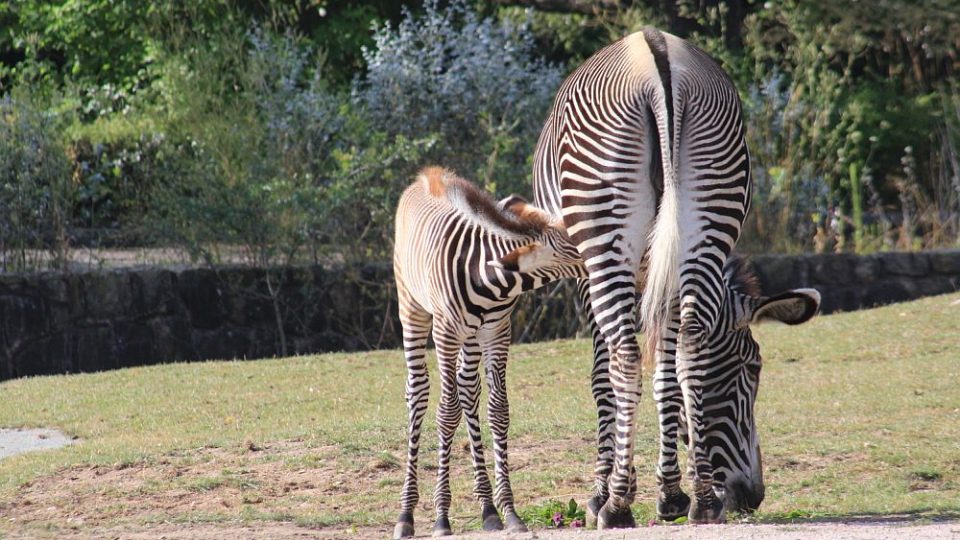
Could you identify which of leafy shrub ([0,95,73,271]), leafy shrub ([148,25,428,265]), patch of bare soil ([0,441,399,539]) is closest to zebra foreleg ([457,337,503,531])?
patch of bare soil ([0,441,399,539])

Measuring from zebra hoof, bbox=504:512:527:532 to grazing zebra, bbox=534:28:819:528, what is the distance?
39 centimetres

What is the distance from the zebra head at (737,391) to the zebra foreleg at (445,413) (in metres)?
1.28

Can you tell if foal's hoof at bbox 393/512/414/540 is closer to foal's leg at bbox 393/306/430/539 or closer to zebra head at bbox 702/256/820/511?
foal's leg at bbox 393/306/430/539

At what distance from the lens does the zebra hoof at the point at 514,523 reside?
657 cm

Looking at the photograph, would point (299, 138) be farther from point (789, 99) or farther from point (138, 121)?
point (789, 99)

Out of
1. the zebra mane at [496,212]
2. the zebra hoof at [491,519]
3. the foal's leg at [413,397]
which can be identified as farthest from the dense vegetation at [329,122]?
the zebra hoof at [491,519]

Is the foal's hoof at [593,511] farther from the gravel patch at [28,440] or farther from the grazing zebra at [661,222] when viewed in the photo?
the gravel patch at [28,440]

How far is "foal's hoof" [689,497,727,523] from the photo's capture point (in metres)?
6.25

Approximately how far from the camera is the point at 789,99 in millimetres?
17172

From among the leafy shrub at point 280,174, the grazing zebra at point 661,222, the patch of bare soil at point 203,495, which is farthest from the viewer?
the leafy shrub at point 280,174

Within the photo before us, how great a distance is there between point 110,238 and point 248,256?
2182 millimetres

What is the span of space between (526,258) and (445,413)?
3.50ft

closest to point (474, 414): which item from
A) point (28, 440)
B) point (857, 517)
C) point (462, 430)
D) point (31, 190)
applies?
point (857, 517)

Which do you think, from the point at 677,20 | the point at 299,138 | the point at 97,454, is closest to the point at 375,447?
the point at 97,454
